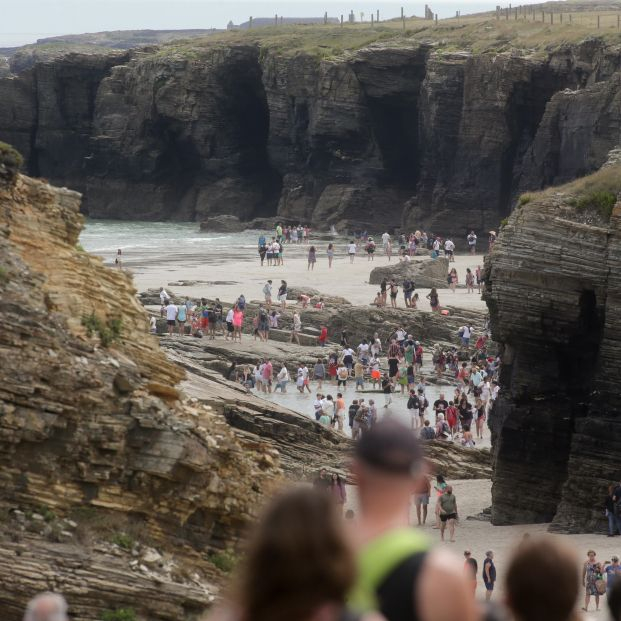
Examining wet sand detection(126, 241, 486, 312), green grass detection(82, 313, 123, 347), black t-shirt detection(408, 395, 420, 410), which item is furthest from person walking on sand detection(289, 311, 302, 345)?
green grass detection(82, 313, 123, 347)

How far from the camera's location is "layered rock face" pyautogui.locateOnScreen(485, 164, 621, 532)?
2367 cm

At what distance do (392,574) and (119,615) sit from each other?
10552 mm

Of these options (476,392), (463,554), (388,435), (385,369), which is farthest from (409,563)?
(385,369)

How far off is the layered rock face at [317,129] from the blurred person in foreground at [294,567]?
6268 centimetres

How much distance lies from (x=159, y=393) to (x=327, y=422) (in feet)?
57.2

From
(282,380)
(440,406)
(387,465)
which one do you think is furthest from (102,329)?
(282,380)

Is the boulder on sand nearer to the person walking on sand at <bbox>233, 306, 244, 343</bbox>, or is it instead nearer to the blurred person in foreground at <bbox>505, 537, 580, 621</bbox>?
the person walking on sand at <bbox>233, 306, 244, 343</bbox>

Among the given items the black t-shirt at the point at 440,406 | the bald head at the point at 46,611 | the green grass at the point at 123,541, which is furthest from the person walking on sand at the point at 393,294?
the bald head at the point at 46,611

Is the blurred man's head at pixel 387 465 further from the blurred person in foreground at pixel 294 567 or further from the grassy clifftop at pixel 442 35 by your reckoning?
the grassy clifftop at pixel 442 35

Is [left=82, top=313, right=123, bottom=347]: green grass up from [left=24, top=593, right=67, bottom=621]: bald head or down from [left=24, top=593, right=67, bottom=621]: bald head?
down

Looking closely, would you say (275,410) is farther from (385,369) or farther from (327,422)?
(385,369)

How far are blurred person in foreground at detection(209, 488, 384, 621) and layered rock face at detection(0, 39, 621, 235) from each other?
206ft

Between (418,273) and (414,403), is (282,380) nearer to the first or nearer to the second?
(414,403)

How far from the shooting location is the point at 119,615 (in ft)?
47.0
